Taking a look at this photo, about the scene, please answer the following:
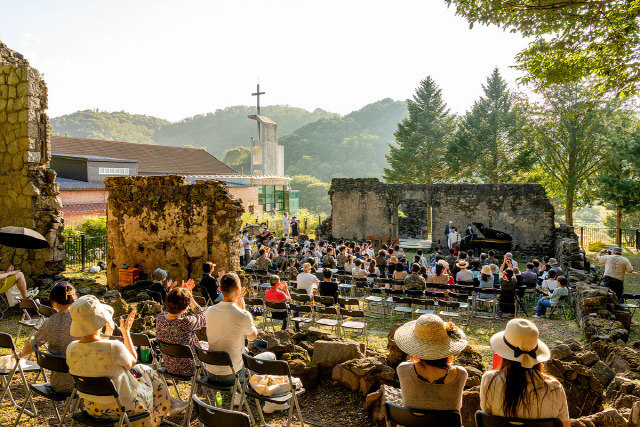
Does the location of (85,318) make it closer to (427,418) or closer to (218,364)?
(218,364)

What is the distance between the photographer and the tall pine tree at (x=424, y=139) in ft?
136

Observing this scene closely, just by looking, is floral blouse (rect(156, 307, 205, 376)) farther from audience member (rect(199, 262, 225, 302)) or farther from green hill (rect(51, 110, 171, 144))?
green hill (rect(51, 110, 171, 144))

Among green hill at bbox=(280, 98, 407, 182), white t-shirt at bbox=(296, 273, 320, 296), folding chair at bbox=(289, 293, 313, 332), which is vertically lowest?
folding chair at bbox=(289, 293, 313, 332)

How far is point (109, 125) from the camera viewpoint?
332 feet

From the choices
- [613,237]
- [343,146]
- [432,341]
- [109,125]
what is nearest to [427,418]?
[432,341]

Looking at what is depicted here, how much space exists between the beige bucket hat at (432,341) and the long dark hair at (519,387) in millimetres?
413

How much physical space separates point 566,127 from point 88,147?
1295 inches

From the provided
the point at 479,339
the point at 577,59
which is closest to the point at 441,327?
the point at 479,339

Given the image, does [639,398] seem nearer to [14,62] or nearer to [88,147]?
[14,62]

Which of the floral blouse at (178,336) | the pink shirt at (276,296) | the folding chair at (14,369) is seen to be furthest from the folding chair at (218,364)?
the pink shirt at (276,296)

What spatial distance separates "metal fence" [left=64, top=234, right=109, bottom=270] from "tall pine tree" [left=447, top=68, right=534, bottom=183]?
29.1 m

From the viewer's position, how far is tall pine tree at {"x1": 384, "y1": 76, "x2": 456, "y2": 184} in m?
41.5

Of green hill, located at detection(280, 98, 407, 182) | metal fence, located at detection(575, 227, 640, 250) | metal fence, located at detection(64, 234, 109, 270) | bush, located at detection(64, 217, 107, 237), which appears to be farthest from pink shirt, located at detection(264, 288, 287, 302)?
green hill, located at detection(280, 98, 407, 182)

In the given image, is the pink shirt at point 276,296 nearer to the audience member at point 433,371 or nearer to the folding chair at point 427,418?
the audience member at point 433,371
